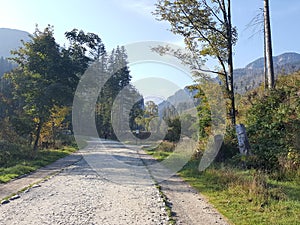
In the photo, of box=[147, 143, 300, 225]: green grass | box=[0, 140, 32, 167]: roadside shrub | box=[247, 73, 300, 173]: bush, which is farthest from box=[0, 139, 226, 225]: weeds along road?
Answer: box=[0, 140, 32, 167]: roadside shrub

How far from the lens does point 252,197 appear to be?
24.0 feet

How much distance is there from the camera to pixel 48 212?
6562 millimetres

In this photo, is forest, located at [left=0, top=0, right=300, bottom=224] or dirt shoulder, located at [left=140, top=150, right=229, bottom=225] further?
forest, located at [left=0, top=0, right=300, bottom=224]

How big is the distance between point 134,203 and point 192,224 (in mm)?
2040

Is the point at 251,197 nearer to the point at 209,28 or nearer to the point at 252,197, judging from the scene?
the point at 252,197

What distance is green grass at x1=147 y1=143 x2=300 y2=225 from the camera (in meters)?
6.00

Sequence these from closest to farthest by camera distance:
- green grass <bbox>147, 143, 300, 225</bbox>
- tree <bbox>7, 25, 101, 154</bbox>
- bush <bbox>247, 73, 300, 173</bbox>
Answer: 1. green grass <bbox>147, 143, 300, 225</bbox>
2. bush <bbox>247, 73, 300, 173</bbox>
3. tree <bbox>7, 25, 101, 154</bbox>

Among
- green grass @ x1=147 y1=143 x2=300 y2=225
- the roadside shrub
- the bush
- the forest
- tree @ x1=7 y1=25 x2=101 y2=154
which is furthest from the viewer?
tree @ x1=7 y1=25 x2=101 y2=154

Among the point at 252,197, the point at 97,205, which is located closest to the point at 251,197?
the point at 252,197

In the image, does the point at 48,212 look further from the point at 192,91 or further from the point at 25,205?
the point at 192,91

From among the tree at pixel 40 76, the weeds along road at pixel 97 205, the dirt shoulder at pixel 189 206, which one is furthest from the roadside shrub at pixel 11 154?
the dirt shoulder at pixel 189 206

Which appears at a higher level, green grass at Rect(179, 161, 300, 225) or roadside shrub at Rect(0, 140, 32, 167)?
roadside shrub at Rect(0, 140, 32, 167)

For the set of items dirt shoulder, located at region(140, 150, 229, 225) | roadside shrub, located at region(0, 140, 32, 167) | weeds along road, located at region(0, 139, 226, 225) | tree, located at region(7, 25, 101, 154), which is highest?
tree, located at region(7, 25, 101, 154)

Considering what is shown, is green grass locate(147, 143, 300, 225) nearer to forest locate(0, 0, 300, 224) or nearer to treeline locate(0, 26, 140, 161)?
forest locate(0, 0, 300, 224)
